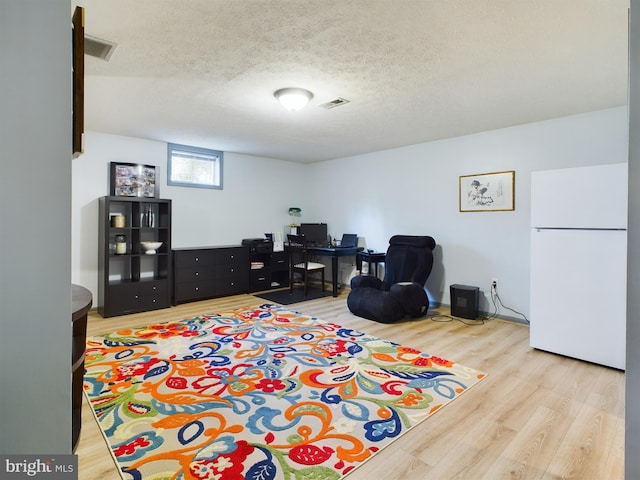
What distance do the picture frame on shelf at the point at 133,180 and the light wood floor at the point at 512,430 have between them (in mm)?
3238

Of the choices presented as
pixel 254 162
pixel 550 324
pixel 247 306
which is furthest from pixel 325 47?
pixel 254 162

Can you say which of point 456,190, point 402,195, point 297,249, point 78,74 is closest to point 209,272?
point 297,249

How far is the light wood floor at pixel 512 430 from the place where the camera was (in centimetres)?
163

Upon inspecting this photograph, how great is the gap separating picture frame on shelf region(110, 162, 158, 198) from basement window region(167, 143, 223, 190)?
0.31 meters

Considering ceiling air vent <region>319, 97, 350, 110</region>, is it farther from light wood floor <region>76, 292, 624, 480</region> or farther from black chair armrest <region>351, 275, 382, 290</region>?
light wood floor <region>76, 292, 624, 480</region>

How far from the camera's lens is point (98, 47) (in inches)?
89.1

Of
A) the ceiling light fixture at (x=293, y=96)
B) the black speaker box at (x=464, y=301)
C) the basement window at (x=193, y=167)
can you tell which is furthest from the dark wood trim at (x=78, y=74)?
the black speaker box at (x=464, y=301)

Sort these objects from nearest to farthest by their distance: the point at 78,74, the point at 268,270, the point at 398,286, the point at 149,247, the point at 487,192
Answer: the point at 78,74 → the point at 398,286 → the point at 487,192 → the point at 149,247 → the point at 268,270

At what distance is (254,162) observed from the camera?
19.9ft

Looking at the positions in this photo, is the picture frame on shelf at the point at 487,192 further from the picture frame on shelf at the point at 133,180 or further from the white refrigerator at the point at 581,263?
the picture frame on shelf at the point at 133,180

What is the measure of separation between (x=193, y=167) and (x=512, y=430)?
525cm

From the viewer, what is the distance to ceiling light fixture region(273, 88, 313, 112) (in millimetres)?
2971

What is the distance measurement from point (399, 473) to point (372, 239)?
4334mm

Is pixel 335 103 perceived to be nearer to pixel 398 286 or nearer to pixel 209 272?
pixel 398 286
